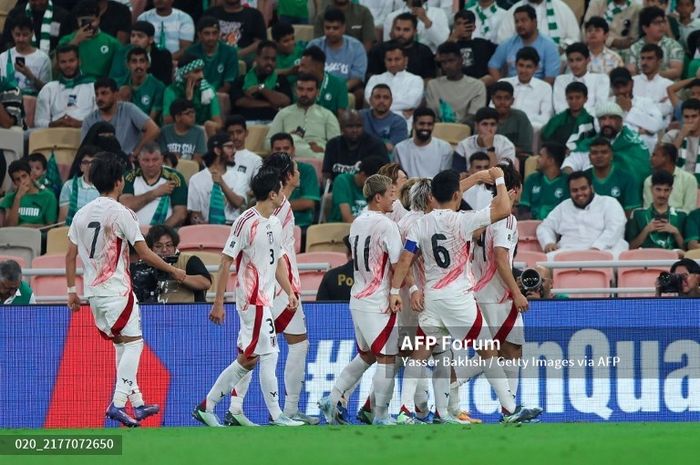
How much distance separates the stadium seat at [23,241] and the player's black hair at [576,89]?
6751mm

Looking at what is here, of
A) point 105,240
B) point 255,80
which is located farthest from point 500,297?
point 255,80

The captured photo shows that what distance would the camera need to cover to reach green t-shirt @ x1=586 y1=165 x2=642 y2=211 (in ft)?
60.2

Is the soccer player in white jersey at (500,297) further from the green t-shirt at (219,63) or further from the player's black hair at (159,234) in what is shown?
→ the green t-shirt at (219,63)

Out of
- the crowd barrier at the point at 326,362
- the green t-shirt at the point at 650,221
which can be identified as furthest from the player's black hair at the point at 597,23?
the crowd barrier at the point at 326,362

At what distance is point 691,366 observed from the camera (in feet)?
46.8

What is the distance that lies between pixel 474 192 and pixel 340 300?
4009mm

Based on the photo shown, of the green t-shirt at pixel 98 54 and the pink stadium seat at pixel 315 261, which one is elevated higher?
the green t-shirt at pixel 98 54

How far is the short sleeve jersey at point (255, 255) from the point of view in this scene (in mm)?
13016

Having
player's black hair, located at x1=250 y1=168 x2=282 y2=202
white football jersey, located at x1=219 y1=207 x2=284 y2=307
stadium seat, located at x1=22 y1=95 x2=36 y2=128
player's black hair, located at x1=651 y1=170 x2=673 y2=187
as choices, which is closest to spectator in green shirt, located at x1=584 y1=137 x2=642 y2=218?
player's black hair, located at x1=651 y1=170 x2=673 y2=187

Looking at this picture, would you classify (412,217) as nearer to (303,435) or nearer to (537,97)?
(303,435)

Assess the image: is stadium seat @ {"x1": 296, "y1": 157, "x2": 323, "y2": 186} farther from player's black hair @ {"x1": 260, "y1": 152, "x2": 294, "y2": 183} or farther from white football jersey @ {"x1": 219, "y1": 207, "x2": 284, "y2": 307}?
white football jersey @ {"x1": 219, "y1": 207, "x2": 284, "y2": 307}

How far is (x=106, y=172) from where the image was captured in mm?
12836

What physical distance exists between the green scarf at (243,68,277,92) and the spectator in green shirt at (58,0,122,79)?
6.13ft

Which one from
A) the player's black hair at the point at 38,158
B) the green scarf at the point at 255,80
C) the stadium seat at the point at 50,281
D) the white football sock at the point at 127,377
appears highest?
the green scarf at the point at 255,80
